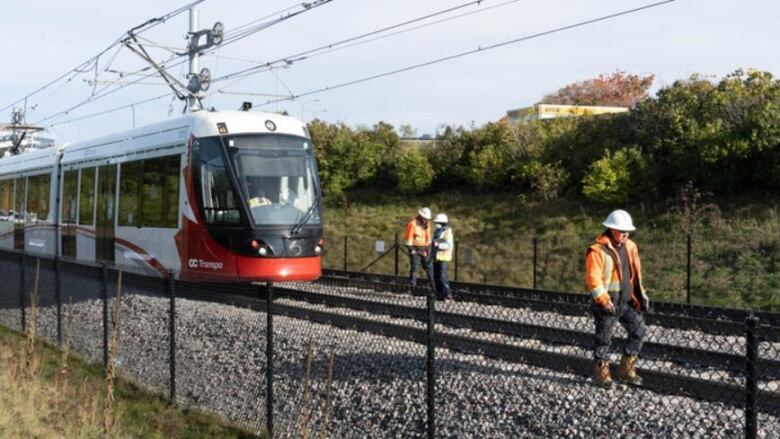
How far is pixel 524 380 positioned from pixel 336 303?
4361 millimetres

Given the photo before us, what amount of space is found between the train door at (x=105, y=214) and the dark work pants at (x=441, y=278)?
7.16 metres

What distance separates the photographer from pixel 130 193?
59.9ft

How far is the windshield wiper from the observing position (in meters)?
16.1

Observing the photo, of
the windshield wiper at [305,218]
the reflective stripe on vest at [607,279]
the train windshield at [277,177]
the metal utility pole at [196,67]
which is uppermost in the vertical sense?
the metal utility pole at [196,67]

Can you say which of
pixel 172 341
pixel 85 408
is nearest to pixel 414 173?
→ pixel 172 341

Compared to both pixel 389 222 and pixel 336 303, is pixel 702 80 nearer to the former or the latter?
pixel 389 222

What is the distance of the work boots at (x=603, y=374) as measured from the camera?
7473 millimetres

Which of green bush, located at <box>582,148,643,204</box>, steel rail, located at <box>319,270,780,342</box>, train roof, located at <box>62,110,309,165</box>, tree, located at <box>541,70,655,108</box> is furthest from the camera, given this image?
tree, located at <box>541,70,655,108</box>

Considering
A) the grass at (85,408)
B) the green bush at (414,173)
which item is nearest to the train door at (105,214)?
the grass at (85,408)

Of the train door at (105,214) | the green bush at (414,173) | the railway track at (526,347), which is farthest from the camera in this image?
the green bush at (414,173)

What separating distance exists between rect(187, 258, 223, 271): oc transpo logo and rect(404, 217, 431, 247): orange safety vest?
15.6 feet

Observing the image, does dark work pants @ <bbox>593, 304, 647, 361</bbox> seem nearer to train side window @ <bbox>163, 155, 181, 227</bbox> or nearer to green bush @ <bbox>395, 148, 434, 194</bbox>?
train side window @ <bbox>163, 155, 181, 227</bbox>

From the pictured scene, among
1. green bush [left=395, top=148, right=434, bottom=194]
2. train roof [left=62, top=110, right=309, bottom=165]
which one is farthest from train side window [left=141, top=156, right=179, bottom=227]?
green bush [left=395, top=148, right=434, bottom=194]

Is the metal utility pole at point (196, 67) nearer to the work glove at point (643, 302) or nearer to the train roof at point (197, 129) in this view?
the train roof at point (197, 129)
